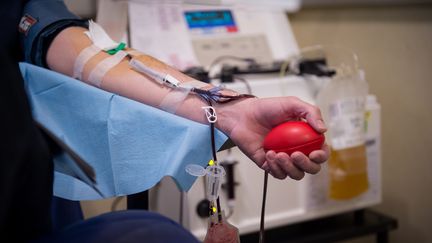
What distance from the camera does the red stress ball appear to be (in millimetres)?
601

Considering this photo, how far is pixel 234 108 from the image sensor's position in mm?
703

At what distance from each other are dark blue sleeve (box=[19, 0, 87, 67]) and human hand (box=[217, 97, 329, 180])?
1.21 ft

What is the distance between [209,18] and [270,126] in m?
0.87

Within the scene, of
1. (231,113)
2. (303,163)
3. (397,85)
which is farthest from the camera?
(397,85)

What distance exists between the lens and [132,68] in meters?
0.76

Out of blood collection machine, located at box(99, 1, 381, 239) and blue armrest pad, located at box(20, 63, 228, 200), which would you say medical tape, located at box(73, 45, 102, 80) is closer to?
blue armrest pad, located at box(20, 63, 228, 200)

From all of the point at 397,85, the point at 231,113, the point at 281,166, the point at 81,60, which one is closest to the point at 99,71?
the point at 81,60

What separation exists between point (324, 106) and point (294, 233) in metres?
0.44

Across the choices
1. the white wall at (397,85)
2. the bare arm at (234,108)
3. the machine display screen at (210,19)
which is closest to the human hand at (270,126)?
the bare arm at (234,108)

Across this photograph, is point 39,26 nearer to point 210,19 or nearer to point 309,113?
point 309,113

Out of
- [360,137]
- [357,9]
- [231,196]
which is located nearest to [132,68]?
[231,196]

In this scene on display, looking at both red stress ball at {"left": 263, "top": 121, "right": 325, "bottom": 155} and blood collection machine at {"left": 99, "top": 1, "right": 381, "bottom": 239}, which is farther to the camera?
blood collection machine at {"left": 99, "top": 1, "right": 381, "bottom": 239}

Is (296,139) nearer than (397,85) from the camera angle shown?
Yes

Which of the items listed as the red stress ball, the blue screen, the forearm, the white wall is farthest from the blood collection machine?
the red stress ball
